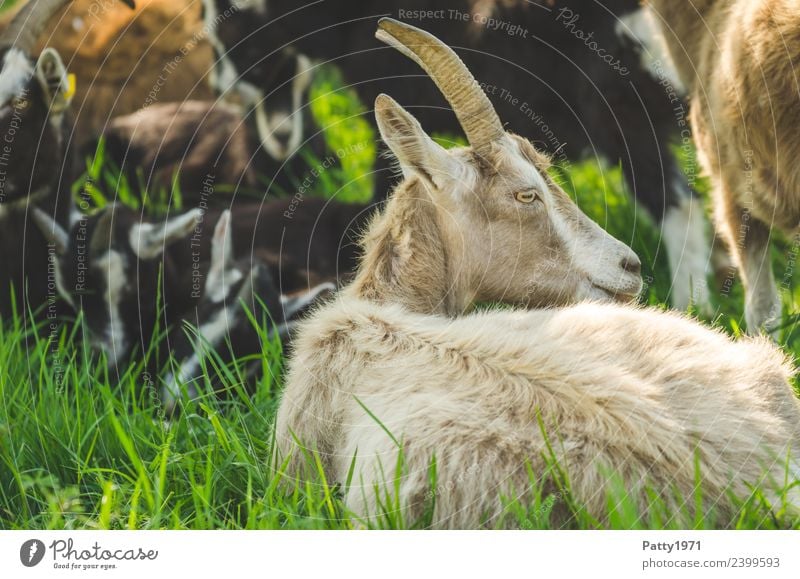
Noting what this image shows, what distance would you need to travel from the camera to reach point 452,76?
3.49 meters

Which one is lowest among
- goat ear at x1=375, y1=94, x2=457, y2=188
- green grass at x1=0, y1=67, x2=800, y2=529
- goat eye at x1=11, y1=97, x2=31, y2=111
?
green grass at x1=0, y1=67, x2=800, y2=529

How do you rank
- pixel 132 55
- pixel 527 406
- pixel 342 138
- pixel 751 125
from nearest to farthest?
pixel 527 406, pixel 751 125, pixel 342 138, pixel 132 55

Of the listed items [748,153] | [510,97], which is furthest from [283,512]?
[510,97]

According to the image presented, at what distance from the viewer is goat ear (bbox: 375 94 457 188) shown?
342 cm

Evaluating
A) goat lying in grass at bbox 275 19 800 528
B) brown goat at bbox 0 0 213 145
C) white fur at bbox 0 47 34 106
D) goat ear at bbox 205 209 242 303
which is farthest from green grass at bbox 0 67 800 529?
brown goat at bbox 0 0 213 145

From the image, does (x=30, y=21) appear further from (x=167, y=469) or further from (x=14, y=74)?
(x=167, y=469)

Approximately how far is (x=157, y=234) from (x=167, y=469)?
201cm

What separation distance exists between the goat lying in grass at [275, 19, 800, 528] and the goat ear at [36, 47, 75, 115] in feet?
6.86

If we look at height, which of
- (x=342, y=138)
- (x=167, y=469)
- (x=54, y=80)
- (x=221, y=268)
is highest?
(x=54, y=80)

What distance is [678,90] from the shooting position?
5.15 m

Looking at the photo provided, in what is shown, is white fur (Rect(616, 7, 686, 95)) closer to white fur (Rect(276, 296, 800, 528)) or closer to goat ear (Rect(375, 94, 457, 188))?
goat ear (Rect(375, 94, 457, 188))

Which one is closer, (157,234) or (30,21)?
(30,21)

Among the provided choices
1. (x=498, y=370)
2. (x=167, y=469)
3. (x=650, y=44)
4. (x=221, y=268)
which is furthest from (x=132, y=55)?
(x=498, y=370)
